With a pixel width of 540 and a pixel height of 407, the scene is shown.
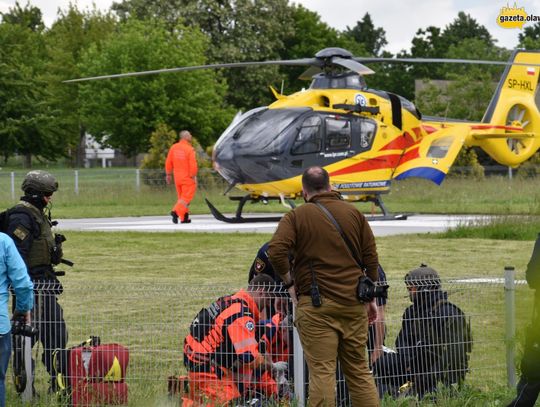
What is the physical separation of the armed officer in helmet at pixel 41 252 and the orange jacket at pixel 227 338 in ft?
4.09

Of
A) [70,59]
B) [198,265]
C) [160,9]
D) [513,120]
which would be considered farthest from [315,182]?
[70,59]

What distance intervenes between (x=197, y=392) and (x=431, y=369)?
6.02 feet

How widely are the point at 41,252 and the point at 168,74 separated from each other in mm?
41055

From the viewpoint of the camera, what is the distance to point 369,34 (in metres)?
130

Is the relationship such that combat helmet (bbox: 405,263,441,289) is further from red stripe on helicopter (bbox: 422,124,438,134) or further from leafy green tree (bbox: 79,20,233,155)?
leafy green tree (bbox: 79,20,233,155)

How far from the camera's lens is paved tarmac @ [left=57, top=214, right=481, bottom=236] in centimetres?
2286

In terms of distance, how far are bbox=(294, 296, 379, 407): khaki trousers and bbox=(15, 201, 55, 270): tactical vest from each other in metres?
2.65

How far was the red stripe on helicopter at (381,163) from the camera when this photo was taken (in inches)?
953

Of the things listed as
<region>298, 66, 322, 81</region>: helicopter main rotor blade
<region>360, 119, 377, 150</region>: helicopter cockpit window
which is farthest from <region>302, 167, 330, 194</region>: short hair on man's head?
<region>298, 66, 322, 81</region>: helicopter main rotor blade

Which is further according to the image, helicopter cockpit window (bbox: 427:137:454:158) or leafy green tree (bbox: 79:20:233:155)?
leafy green tree (bbox: 79:20:233:155)

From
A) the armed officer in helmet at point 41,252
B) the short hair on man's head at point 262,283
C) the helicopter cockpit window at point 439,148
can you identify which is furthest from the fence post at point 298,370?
the helicopter cockpit window at point 439,148

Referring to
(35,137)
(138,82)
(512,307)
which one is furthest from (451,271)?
(35,137)

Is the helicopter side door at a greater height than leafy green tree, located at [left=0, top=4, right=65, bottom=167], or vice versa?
leafy green tree, located at [left=0, top=4, right=65, bottom=167]

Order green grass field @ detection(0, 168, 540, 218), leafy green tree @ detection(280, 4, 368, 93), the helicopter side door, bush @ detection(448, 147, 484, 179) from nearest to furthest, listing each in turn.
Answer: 1. the helicopter side door
2. green grass field @ detection(0, 168, 540, 218)
3. bush @ detection(448, 147, 484, 179)
4. leafy green tree @ detection(280, 4, 368, 93)
